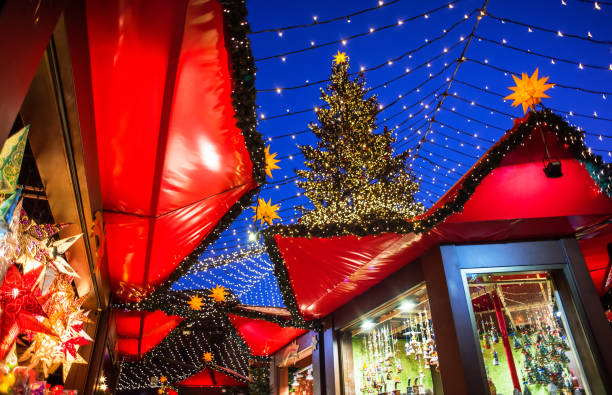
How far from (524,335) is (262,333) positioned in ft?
21.0

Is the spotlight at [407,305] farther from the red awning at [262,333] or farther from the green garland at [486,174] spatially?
the red awning at [262,333]

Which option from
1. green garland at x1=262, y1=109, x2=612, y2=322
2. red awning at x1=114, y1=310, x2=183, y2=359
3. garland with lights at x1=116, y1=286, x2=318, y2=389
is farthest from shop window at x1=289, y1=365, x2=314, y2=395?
green garland at x1=262, y1=109, x2=612, y2=322

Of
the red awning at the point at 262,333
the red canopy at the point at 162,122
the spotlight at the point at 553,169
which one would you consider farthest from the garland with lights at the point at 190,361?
the spotlight at the point at 553,169

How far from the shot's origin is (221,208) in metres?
4.04

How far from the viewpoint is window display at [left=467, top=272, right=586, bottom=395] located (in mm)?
4594

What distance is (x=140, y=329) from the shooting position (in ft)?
28.1

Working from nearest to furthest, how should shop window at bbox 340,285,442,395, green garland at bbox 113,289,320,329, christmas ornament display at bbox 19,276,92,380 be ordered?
christmas ornament display at bbox 19,276,92,380 → green garland at bbox 113,289,320,329 → shop window at bbox 340,285,442,395

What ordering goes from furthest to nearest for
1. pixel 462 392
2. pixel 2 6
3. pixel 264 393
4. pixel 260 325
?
1. pixel 264 393
2. pixel 260 325
3. pixel 462 392
4. pixel 2 6

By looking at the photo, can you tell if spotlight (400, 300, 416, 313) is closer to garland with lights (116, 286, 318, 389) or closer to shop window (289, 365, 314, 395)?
garland with lights (116, 286, 318, 389)

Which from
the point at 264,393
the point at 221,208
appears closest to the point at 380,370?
the point at 221,208

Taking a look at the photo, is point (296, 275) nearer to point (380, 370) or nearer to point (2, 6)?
point (380, 370)

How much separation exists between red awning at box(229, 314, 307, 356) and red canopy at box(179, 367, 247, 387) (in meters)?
6.81

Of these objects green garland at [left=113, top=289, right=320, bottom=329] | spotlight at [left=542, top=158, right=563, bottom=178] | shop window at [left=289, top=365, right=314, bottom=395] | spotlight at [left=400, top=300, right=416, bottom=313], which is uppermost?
spotlight at [left=542, top=158, right=563, bottom=178]

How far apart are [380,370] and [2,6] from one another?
7757 millimetres
